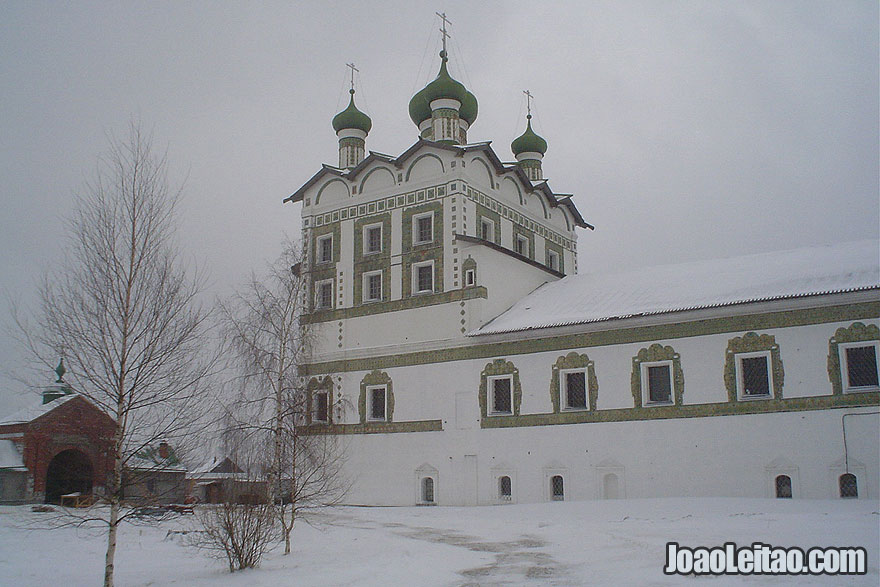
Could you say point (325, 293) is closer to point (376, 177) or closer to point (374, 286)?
point (374, 286)

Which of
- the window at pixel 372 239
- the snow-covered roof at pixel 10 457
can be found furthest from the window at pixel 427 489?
the snow-covered roof at pixel 10 457

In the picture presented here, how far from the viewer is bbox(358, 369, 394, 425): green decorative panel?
26094mm

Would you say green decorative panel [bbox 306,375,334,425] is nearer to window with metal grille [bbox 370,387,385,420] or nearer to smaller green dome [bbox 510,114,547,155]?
window with metal grille [bbox 370,387,385,420]

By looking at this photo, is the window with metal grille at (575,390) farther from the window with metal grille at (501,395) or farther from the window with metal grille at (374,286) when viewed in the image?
the window with metal grille at (374,286)

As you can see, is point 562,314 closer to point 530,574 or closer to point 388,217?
point 388,217

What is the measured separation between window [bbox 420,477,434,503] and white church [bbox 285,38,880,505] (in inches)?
1.7

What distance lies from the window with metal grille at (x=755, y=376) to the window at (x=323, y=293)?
13804mm

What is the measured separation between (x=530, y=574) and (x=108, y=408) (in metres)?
6.05

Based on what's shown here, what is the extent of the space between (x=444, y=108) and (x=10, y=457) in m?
19.2

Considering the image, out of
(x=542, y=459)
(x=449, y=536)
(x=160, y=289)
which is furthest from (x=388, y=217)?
(x=160, y=289)

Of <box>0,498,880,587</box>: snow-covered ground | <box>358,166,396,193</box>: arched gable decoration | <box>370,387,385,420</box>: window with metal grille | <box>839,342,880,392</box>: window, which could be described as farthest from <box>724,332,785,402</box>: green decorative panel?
<box>358,166,396,193</box>: arched gable decoration

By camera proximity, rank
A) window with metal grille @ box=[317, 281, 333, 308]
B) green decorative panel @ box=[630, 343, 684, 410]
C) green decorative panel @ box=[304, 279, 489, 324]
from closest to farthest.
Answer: green decorative panel @ box=[630, 343, 684, 410], green decorative panel @ box=[304, 279, 489, 324], window with metal grille @ box=[317, 281, 333, 308]

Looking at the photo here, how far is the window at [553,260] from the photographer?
101 feet

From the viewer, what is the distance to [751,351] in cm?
2011
